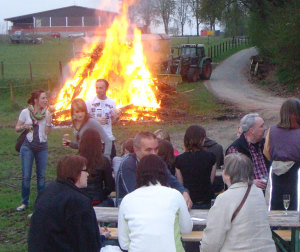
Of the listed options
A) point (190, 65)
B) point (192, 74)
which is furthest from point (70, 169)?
point (190, 65)

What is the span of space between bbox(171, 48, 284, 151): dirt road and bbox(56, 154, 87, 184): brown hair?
Result: 9.48 m

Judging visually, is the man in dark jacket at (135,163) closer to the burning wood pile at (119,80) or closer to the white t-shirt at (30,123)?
the white t-shirt at (30,123)

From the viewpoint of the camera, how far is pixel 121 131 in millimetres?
16438

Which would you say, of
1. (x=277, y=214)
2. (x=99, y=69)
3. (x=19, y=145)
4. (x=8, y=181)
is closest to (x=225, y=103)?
(x=99, y=69)

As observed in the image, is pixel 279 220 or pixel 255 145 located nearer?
pixel 279 220

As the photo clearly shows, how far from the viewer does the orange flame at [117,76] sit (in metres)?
18.9

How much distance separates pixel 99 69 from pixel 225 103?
6.09 m

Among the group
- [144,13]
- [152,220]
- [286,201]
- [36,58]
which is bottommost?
[286,201]

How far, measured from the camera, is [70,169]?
4117mm

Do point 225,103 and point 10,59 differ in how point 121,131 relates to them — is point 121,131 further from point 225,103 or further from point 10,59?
point 10,59

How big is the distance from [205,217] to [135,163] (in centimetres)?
86

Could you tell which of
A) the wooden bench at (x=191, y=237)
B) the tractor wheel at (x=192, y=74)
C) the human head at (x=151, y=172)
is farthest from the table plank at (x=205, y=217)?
the tractor wheel at (x=192, y=74)

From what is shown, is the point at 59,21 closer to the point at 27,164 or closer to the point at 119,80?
the point at 119,80

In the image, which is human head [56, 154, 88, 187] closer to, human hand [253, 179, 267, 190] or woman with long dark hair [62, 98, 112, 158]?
human hand [253, 179, 267, 190]
